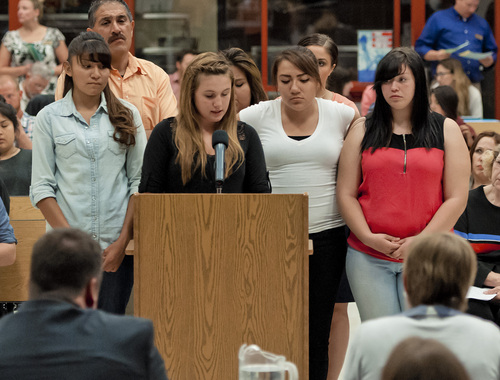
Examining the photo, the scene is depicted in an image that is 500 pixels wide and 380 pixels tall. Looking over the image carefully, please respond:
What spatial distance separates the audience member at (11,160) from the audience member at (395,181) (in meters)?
2.08

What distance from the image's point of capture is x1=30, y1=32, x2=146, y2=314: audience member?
316cm

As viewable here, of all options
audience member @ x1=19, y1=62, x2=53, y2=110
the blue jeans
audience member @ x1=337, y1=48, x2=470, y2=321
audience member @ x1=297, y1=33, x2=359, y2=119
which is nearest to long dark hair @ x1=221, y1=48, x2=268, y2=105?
audience member @ x1=297, y1=33, x2=359, y2=119

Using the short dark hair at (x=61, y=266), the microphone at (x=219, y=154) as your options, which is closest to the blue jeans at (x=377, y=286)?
the microphone at (x=219, y=154)

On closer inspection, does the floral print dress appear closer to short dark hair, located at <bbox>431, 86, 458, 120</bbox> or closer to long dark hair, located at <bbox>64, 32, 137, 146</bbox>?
short dark hair, located at <bbox>431, 86, 458, 120</bbox>

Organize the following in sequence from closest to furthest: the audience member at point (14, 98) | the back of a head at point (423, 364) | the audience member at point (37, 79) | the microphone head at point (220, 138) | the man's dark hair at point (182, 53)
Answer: the back of a head at point (423, 364) < the microphone head at point (220, 138) < the audience member at point (14, 98) < the audience member at point (37, 79) < the man's dark hair at point (182, 53)

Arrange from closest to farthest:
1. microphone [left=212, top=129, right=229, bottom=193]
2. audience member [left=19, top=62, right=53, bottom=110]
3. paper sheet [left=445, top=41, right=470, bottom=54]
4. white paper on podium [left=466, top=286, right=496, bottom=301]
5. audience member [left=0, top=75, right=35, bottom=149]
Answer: microphone [left=212, top=129, right=229, bottom=193] < white paper on podium [left=466, top=286, right=496, bottom=301] < audience member [left=0, top=75, right=35, bottom=149] < audience member [left=19, top=62, right=53, bottom=110] < paper sheet [left=445, top=41, right=470, bottom=54]

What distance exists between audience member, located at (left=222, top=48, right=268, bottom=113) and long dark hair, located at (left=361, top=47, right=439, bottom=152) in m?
0.76

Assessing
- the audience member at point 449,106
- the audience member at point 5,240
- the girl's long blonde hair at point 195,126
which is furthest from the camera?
the audience member at point 449,106

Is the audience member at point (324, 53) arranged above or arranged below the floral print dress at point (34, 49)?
below

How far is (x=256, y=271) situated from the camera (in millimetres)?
2678

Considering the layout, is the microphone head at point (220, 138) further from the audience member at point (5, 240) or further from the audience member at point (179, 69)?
the audience member at point (179, 69)

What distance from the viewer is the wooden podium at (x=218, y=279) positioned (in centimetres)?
267

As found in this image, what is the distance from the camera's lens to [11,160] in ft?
14.9

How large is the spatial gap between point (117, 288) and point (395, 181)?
119 centimetres
